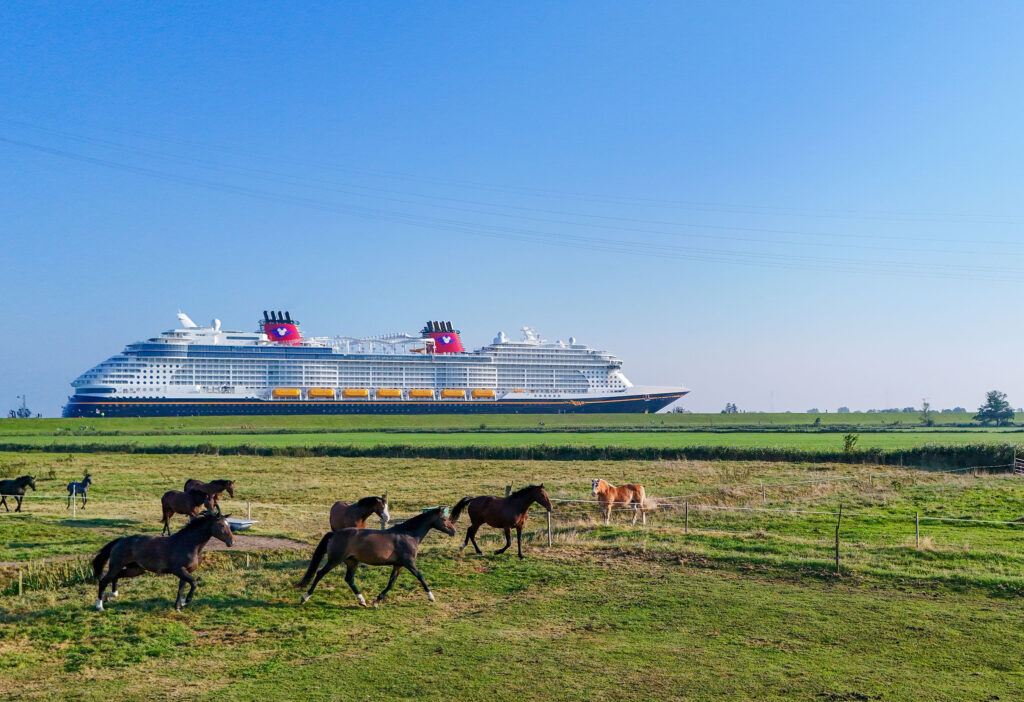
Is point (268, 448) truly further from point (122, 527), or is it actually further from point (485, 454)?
point (122, 527)

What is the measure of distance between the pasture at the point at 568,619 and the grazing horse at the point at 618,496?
2.46 feet

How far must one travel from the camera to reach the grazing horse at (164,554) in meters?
10.5

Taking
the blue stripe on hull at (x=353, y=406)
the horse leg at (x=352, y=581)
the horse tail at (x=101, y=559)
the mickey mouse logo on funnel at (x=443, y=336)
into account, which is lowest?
the horse leg at (x=352, y=581)

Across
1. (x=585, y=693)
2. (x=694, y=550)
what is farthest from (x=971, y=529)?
(x=585, y=693)

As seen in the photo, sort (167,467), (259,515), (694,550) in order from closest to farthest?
1. (694,550)
2. (259,515)
3. (167,467)

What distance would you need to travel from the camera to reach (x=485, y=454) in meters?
42.7

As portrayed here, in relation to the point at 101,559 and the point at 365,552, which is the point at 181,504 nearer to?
the point at 101,559

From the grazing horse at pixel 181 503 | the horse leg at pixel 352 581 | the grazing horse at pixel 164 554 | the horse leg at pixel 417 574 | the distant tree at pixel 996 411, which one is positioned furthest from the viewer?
the distant tree at pixel 996 411

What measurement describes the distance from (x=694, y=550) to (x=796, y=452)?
87.8 feet

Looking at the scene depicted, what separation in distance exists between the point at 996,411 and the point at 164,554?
108 metres

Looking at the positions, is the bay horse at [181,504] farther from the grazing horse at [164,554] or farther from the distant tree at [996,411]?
the distant tree at [996,411]

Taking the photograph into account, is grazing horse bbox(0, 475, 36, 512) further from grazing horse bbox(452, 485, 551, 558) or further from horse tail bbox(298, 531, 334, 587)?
horse tail bbox(298, 531, 334, 587)

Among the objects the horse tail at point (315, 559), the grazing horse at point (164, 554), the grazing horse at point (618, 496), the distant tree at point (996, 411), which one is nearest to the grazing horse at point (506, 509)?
the horse tail at point (315, 559)

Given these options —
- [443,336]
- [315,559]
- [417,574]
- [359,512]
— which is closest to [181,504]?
[359,512]
